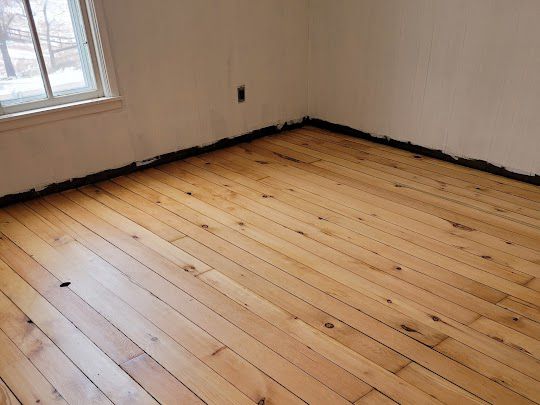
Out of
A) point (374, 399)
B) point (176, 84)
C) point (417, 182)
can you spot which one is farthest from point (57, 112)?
point (374, 399)

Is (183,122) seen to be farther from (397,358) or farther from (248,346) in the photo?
(397,358)

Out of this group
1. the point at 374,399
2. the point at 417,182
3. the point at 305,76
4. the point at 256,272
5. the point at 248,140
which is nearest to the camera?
the point at 374,399

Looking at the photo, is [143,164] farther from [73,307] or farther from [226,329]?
[226,329]

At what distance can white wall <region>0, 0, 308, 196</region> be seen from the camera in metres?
2.67

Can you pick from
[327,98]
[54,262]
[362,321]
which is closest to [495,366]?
[362,321]

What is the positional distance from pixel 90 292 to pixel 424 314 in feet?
4.16

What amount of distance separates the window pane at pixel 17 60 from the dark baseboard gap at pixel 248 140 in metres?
0.50

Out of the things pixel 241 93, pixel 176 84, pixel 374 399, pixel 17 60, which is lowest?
pixel 374 399

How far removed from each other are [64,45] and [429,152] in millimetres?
2255

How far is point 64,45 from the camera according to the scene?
2.61 m

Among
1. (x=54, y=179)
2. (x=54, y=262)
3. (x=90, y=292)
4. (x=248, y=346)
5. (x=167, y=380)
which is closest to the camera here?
(x=167, y=380)

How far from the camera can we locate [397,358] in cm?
158

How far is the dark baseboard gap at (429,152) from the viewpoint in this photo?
9.34 feet

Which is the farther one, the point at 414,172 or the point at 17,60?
the point at 414,172
